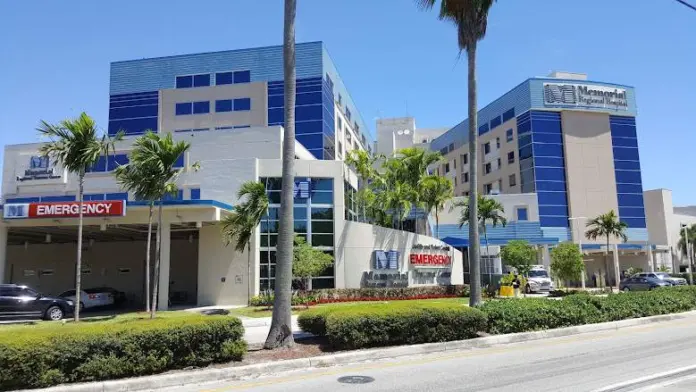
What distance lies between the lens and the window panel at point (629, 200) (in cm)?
6372

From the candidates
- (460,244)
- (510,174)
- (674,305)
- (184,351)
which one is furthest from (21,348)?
(510,174)

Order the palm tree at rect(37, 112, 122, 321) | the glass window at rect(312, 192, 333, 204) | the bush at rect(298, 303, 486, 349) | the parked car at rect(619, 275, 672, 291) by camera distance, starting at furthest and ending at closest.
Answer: the parked car at rect(619, 275, 672, 291) → the glass window at rect(312, 192, 333, 204) → the palm tree at rect(37, 112, 122, 321) → the bush at rect(298, 303, 486, 349)

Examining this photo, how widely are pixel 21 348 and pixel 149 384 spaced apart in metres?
2.04

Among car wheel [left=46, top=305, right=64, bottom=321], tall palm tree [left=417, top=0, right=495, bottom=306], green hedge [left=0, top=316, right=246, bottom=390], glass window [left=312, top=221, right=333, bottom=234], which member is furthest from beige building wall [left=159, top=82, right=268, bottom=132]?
green hedge [left=0, top=316, right=246, bottom=390]

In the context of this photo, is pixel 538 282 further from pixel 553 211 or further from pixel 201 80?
pixel 201 80

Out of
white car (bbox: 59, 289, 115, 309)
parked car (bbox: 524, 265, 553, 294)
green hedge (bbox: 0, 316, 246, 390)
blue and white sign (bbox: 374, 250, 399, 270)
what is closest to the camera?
green hedge (bbox: 0, 316, 246, 390)

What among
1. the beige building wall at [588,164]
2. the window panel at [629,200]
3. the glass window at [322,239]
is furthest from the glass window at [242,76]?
the window panel at [629,200]

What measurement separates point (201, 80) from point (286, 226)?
162ft

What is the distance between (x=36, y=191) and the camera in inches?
1372

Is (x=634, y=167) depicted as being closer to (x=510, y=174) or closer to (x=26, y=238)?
(x=510, y=174)

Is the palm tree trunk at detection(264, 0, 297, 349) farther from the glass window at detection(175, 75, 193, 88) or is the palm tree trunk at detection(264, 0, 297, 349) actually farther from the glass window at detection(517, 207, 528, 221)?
the glass window at detection(517, 207, 528, 221)

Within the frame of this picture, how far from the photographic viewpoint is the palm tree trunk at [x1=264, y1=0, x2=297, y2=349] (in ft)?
39.6

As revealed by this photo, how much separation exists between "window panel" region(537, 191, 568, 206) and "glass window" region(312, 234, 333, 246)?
38365 mm

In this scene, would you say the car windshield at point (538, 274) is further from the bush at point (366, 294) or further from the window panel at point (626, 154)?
the window panel at point (626, 154)
